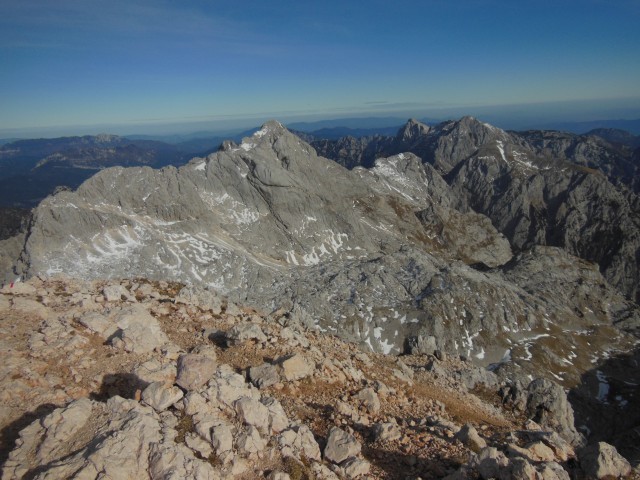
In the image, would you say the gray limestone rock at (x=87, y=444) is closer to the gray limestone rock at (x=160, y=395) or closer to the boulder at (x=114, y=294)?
the gray limestone rock at (x=160, y=395)

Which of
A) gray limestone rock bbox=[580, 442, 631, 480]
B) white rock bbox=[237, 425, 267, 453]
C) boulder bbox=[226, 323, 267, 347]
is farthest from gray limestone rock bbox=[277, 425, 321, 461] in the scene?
gray limestone rock bbox=[580, 442, 631, 480]

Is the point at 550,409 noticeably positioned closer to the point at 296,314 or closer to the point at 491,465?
the point at 296,314

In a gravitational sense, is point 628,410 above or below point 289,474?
below

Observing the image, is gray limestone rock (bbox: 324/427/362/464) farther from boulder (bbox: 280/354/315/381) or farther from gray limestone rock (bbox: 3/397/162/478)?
gray limestone rock (bbox: 3/397/162/478)

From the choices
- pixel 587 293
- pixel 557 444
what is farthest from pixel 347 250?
pixel 557 444

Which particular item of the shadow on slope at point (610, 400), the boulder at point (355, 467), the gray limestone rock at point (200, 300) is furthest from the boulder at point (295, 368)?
the shadow on slope at point (610, 400)

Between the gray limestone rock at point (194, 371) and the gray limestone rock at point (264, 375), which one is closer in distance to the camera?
the gray limestone rock at point (194, 371)

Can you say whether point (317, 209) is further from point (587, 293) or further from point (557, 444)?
point (557, 444)

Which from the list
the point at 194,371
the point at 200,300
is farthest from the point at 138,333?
the point at 200,300

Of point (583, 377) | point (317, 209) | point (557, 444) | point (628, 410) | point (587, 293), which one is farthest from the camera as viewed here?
point (317, 209)
